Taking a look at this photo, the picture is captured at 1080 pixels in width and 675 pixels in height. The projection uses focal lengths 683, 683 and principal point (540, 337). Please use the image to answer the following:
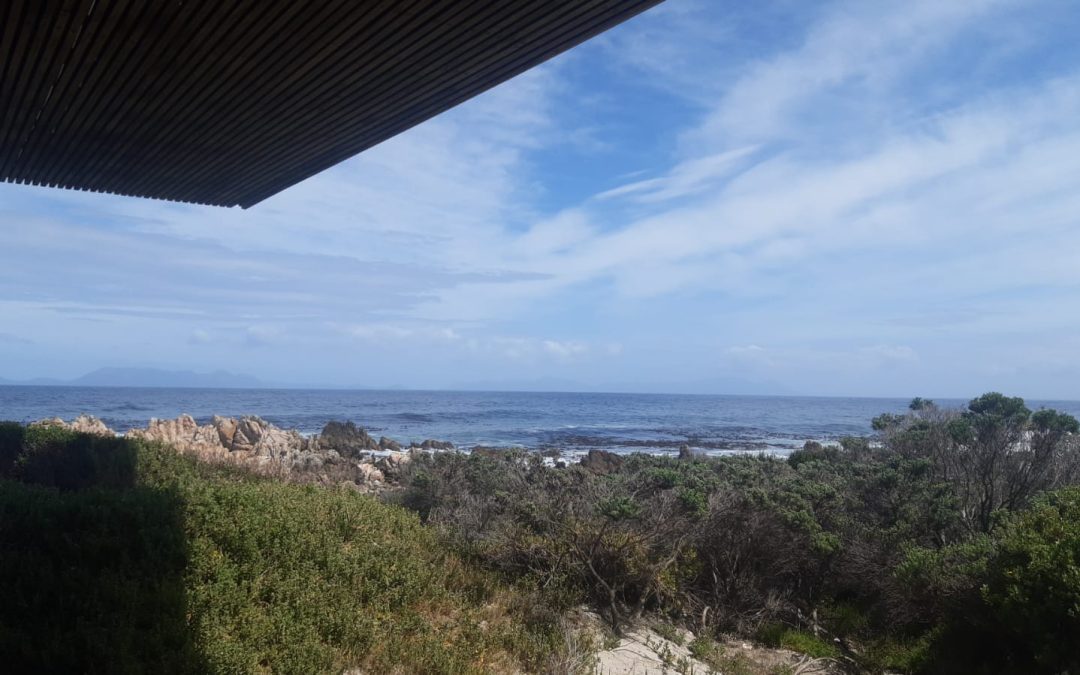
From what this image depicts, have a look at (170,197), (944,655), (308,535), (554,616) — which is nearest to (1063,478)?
(944,655)

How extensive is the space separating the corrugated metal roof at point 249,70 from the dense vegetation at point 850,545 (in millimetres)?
4390

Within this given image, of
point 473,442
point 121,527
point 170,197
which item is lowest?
point 473,442

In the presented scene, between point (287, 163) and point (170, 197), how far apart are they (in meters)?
2.01

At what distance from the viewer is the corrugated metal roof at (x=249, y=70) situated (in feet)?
12.8

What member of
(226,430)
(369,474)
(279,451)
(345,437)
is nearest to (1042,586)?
(369,474)

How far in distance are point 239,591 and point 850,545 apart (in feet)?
20.3

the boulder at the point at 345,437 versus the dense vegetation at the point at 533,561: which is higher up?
the dense vegetation at the point at 533,561

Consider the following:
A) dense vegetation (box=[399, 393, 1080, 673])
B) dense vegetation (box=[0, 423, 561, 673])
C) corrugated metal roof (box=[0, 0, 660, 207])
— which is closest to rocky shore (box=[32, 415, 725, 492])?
dense vegetation (box=[399, 393, 1080, 673])

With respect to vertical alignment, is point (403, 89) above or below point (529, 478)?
above

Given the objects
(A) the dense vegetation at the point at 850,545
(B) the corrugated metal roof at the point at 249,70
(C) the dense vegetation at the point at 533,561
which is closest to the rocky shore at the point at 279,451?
(C) the dense vegetation at the point at 533,561

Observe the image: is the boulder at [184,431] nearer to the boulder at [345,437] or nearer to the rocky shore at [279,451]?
the rocky shore at [279,451]

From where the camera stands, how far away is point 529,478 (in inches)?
402

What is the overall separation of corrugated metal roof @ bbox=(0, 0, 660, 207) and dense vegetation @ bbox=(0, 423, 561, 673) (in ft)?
9.85

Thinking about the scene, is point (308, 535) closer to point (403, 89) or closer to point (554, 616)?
point (554, 616)
